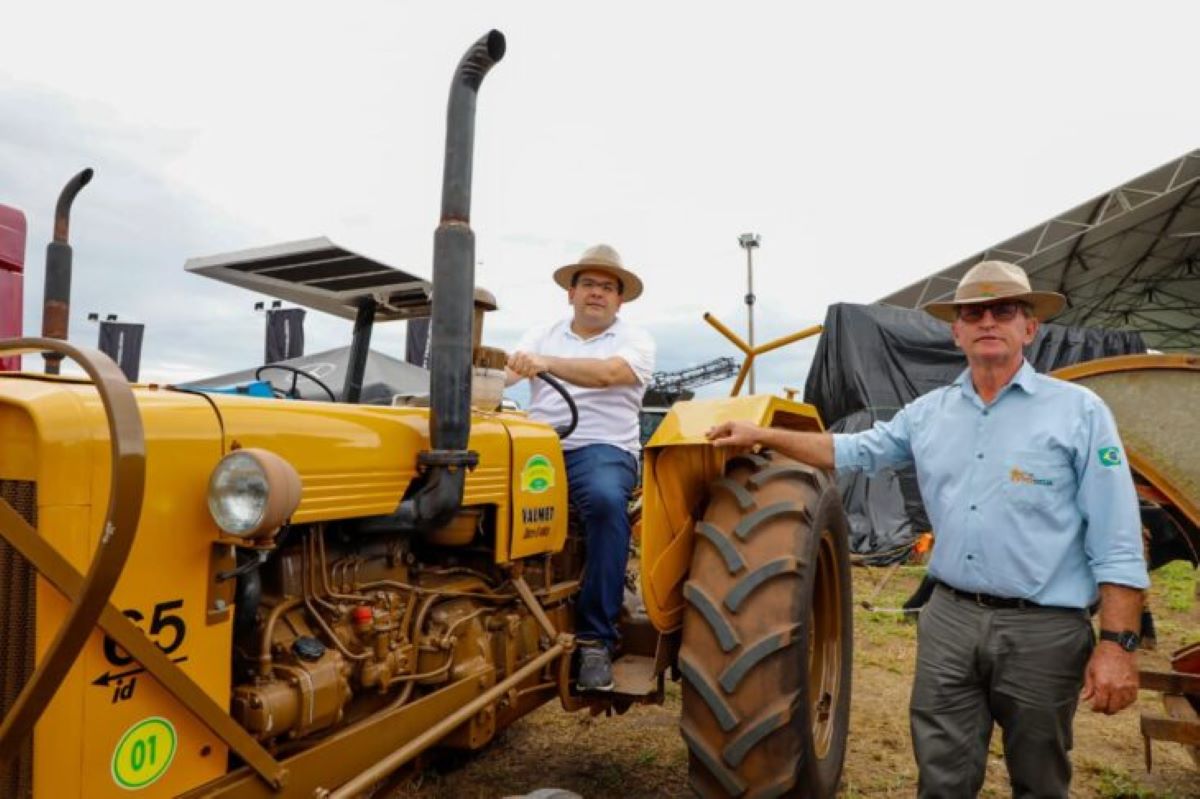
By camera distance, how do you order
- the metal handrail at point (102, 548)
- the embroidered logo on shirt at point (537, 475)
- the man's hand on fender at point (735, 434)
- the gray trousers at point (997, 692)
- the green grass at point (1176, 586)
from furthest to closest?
the green grass at point (1176, 586)
the embroidered logo on shirt at point (537, 475)
the man's hand on fender at point (735, 434)
the gray trousers at point (997, 692)
the metal handrail at point (102, 548)

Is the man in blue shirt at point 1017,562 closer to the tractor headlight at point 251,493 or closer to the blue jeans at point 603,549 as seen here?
the blue jeans at point 603,549

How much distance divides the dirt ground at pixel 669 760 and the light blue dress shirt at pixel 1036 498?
1.41 metres

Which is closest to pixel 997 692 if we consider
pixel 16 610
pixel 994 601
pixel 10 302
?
pixel 994 601

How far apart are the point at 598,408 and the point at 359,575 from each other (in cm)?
115

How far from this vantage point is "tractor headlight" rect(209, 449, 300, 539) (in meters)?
1.60

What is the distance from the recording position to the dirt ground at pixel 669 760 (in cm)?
323

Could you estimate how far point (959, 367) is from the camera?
10203 mm

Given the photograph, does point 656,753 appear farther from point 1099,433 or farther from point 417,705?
point 1099,433

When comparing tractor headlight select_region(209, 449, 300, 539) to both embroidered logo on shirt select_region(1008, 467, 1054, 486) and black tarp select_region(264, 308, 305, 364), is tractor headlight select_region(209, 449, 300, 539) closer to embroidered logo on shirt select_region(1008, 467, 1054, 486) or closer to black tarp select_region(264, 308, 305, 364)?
embroidered logo on shirt select_region(1008, 467, 1054, 486)

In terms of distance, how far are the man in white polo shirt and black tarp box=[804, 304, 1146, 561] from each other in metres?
7.01

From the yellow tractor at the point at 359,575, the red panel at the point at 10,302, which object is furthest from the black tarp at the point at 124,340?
the yellow tractor at the point at 359,575

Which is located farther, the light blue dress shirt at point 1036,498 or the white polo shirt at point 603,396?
the white polo shirt at point 603,396

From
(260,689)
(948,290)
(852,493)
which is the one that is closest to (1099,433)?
(260,689)

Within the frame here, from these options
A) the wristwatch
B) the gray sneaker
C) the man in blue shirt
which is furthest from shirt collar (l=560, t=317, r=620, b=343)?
the wristwatch
